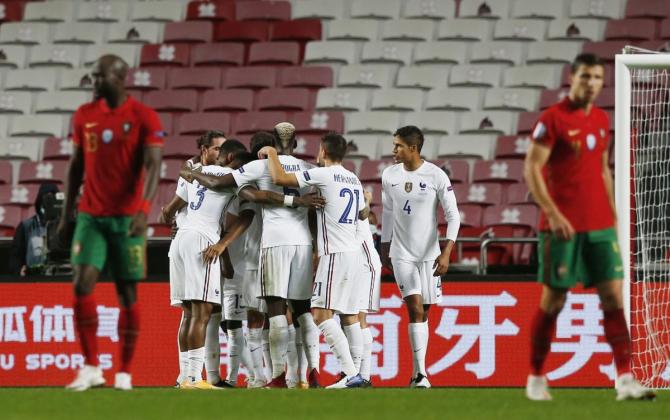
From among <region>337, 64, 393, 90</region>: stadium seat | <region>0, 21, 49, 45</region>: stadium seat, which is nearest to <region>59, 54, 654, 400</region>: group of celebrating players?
<region>337, 64, 393, 90</region>: stadium seat

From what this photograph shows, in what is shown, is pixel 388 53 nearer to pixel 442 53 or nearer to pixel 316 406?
pixel 442 53

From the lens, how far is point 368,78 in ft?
59.6

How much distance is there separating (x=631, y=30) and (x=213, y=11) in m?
6.36

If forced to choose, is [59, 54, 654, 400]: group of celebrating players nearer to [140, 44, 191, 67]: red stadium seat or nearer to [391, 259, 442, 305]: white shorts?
[391, 259, 442, 305]: white shorts

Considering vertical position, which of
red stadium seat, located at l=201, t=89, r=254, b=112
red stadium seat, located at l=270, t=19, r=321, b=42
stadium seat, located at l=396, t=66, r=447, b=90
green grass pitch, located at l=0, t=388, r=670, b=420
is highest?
red stadium seat, located at l=270, t=19, r=321, b=42

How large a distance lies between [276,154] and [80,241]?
2683 millimetres

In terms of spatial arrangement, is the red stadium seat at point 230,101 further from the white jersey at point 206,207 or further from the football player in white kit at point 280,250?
the football player in white kit at point 280,250

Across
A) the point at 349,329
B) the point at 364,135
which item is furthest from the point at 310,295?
the point at 364,135

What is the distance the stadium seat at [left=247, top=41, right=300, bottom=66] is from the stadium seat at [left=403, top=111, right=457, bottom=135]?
2.46m

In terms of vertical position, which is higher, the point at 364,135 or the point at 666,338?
the point at 364,135

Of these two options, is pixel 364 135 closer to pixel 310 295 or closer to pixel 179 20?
pixel 179 20

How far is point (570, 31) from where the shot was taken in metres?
18.1

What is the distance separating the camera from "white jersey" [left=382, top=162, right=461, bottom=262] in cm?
1061

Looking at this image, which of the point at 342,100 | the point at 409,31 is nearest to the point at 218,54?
the point at 342,100
